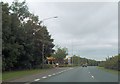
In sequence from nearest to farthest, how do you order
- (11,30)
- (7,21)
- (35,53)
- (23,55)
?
(7,21), (11,30), (23,55), (35,53)

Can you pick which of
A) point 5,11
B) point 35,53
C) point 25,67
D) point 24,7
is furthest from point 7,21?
point 35,53

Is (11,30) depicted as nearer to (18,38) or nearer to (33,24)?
(18,38)

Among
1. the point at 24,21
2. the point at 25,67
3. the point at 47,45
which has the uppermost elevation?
the point at 24,21

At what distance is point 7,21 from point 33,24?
68.3ft

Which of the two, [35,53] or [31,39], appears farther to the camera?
[35,53]

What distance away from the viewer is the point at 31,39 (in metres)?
64.7

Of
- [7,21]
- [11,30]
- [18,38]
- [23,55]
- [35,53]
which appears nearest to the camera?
[7,21]

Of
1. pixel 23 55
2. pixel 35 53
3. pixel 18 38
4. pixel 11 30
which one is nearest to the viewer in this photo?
A: pixel 11 30

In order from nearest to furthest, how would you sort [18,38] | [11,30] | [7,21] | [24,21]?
[7,21] < [11,30] < [18,38] < [24,21]

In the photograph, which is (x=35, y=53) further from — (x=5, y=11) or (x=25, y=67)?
(x=5, y=11)

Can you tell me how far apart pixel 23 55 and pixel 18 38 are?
5161 millimetres

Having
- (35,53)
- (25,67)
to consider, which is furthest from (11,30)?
Result: (35,53)

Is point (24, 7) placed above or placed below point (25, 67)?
above

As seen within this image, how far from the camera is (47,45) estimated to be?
76.8 m
